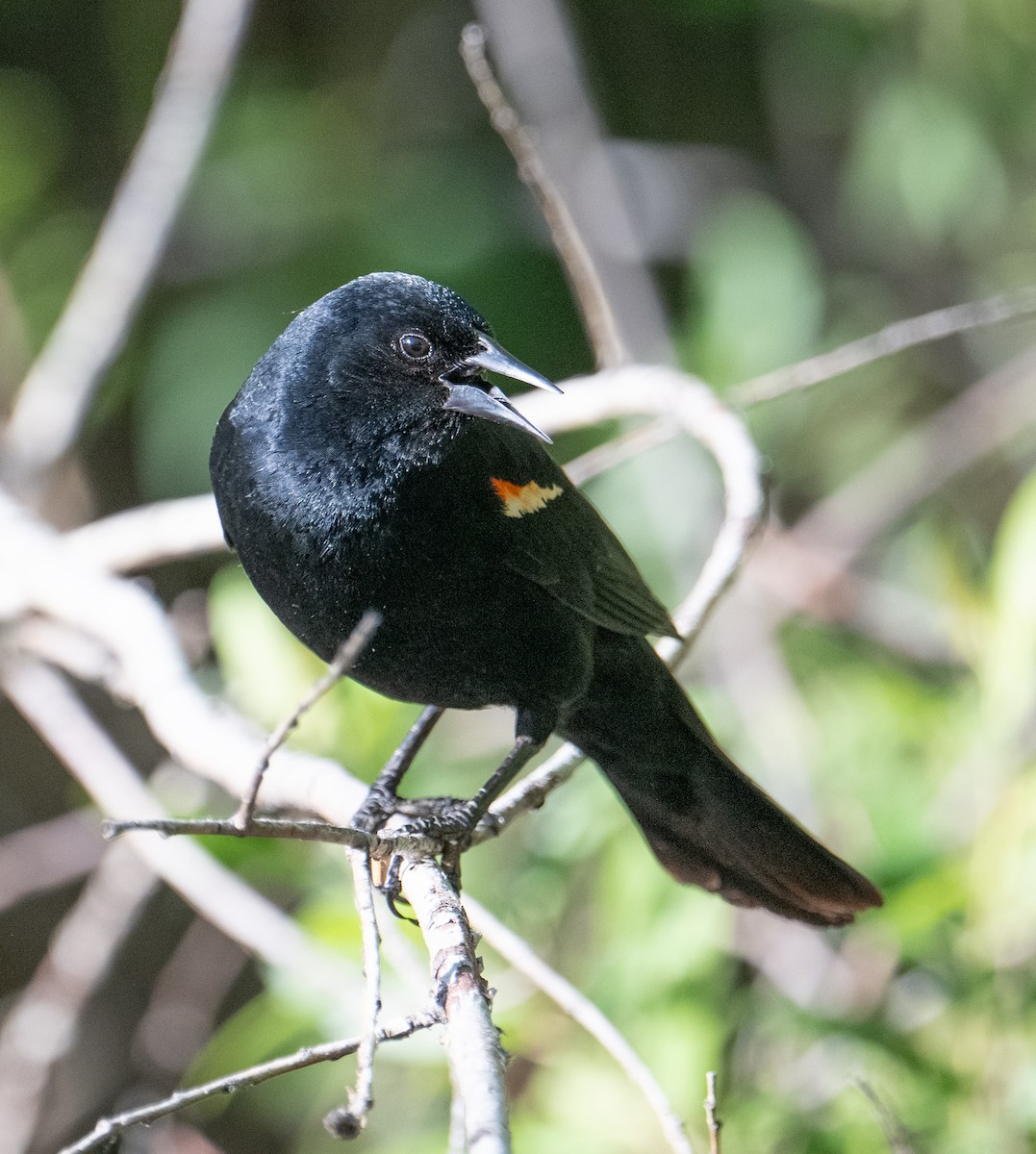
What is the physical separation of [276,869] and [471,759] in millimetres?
564

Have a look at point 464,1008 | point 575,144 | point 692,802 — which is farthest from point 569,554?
point 575,144

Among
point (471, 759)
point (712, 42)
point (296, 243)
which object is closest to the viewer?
point (471, 759)

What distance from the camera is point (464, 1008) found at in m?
1.42

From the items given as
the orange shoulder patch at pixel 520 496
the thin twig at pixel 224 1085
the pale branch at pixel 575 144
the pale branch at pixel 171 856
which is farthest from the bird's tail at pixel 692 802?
the pale branch at pixel 575 144

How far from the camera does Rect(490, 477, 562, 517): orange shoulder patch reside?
7.77 ft

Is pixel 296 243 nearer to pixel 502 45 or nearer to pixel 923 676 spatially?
pixel 502 45

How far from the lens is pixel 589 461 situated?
3.39 m

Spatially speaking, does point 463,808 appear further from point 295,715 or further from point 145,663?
point 295,715

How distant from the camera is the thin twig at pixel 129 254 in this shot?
3736mm

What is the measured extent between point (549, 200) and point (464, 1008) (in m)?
1.84

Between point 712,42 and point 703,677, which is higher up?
point 712,42

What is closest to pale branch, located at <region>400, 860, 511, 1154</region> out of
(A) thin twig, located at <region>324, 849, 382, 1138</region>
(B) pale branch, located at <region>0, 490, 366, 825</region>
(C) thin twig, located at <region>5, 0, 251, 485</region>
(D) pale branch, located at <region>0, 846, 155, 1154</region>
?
(A) thin twig, located at <region>324, 849, 382, 1138</region>

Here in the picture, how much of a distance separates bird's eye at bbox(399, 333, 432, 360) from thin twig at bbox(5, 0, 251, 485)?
5.50 feet

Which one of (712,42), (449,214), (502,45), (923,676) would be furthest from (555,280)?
(923,676)
